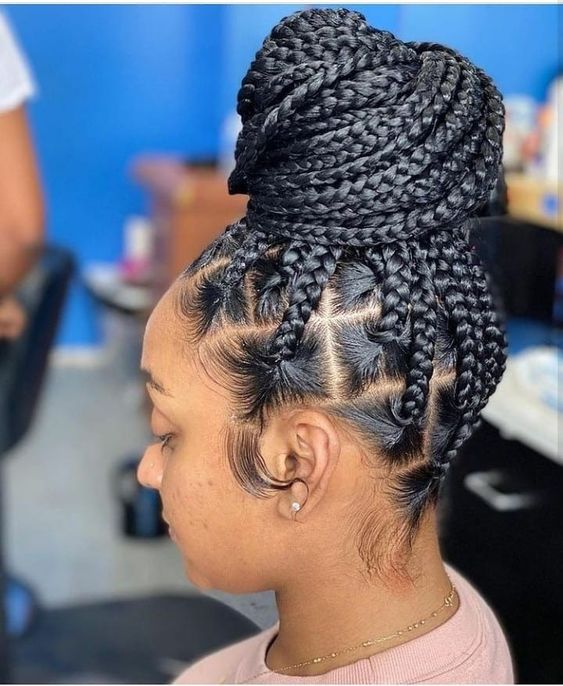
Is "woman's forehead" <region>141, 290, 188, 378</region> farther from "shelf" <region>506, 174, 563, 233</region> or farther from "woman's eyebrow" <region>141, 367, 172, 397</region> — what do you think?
"shelf" <region>506, 174, 563, 233</region>

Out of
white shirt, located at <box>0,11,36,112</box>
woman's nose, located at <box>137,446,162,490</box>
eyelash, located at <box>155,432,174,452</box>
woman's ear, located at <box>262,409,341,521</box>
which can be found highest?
white shirt, located at <box>0,11,36,112</box>

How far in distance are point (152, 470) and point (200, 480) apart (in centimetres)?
6

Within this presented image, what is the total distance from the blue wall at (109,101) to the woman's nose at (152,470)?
2.59 meters

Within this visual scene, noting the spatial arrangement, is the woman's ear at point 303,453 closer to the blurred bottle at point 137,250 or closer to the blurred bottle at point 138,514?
the blurred bottle at point 138,514

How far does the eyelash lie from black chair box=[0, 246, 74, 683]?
1.09 meters

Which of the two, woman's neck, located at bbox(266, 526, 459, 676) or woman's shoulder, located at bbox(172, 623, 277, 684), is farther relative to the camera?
woman's shoulder, located at bbox(172, 623, 277, 684)

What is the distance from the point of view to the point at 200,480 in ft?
2.13

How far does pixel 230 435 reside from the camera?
63cm

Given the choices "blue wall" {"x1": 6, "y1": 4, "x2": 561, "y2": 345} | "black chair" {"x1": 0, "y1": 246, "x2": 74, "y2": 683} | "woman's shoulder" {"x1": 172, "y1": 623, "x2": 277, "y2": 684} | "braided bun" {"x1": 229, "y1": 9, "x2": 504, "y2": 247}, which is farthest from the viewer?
"blue wall" {"x1": 6, "y1": 4, "x2": 561, "y2": 345}

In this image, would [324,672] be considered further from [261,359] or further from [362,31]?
[362,31]

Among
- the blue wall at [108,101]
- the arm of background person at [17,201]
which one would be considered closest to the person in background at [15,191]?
the arm of background person at [17,201]

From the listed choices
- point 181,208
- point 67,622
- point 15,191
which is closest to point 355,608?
point 15,191

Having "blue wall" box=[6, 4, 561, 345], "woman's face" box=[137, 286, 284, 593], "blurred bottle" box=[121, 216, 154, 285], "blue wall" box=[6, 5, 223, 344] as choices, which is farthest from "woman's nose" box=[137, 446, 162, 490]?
"blue wall" box=[6, 5, 223, 344]

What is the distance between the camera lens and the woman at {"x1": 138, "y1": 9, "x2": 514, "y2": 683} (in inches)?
22.6
